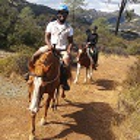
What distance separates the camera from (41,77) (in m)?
6.54

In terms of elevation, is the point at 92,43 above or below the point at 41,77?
below

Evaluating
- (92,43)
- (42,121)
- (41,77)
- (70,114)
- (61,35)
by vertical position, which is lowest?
(70,114)

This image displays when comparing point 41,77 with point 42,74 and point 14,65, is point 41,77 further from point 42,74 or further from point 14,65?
point 14,65

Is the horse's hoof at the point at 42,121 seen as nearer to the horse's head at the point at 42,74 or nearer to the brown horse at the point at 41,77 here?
the brown horse at the point at 41,77

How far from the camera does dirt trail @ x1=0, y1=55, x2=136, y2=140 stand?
734 cm

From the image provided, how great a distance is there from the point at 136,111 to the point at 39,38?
9886 millimetres

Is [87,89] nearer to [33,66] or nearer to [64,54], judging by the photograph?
[64,54]

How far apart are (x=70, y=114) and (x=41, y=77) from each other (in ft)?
8.24

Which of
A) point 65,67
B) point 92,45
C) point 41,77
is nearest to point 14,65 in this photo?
point 92,45

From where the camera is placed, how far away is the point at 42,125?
763 cm

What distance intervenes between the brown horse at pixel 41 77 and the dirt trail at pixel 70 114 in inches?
28.9

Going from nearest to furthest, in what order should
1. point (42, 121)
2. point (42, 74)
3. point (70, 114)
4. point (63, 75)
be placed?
1. point (42, 74)
2. point (42, 121)
3. point (63, 75)
4. point (70, 114)

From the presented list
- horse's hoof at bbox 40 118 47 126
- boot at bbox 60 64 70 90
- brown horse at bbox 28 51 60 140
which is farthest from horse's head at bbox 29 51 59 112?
horse's hoof at bbox 40 118 47 126

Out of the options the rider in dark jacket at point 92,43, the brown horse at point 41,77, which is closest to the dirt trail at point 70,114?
the brown horse at point 41,77
